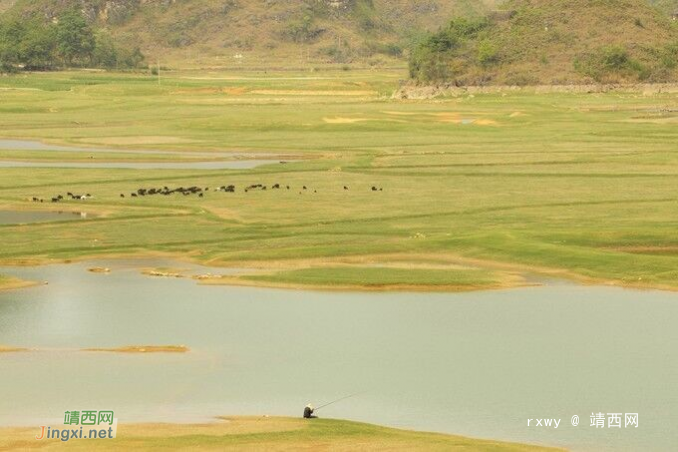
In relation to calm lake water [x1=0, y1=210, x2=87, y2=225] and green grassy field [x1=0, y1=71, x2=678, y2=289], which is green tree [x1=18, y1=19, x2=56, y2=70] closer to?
green grassy field [x1=0, y1=71, x2=678, y2=289]

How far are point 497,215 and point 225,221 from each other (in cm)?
940

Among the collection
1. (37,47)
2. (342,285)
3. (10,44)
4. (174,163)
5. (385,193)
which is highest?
(10,44)

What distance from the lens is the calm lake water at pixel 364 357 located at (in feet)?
82.3

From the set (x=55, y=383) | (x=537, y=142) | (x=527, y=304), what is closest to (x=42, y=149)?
(x=537, y=142)

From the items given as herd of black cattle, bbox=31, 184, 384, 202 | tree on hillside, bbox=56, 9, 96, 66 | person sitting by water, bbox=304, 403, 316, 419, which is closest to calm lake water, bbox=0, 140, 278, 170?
herd of black cattle, bbox=31, 184, 384, 202

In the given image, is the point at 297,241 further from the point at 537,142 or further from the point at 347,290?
the point at 537,142

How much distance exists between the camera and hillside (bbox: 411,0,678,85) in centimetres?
14650

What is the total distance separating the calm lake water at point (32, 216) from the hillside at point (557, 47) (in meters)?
97.0

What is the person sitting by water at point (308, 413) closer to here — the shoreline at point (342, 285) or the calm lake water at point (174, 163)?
the shoreline at point (342, 285)

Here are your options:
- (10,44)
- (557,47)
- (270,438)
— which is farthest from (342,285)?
(10,44)

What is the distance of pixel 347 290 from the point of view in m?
38.1

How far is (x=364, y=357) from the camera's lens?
2931 cm

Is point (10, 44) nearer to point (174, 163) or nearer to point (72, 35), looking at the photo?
point (72, 35)

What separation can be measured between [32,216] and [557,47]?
354 ft
